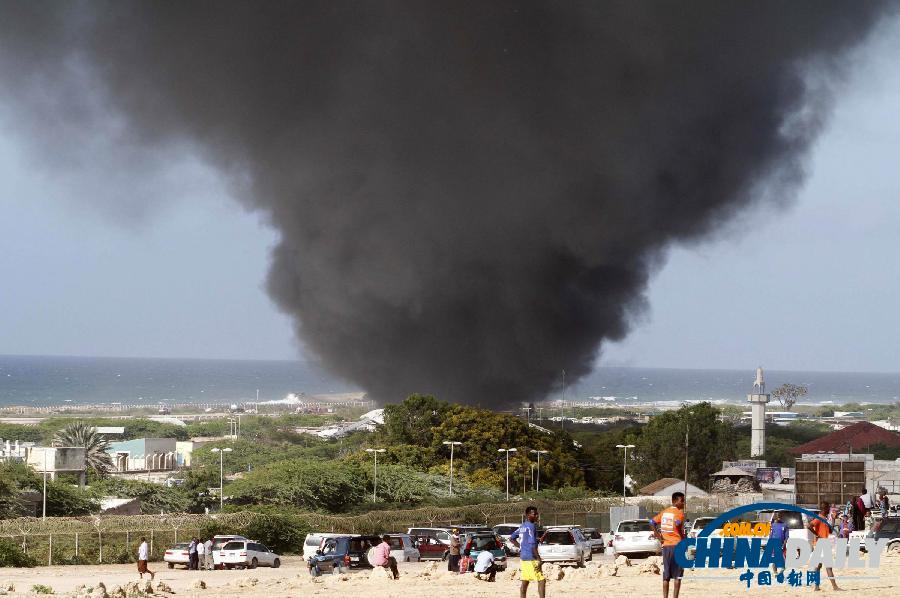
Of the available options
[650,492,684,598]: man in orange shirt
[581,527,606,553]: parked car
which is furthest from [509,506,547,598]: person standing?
[581,527,606,553]: parked car

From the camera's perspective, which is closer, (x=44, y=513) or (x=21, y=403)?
(x=44, y=513)

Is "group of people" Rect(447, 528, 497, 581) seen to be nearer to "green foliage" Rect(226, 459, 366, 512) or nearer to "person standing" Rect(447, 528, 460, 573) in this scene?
"person standing" Rect(447, 528, 460, 573)

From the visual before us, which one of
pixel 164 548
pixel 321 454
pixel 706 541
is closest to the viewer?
pixel 706 541

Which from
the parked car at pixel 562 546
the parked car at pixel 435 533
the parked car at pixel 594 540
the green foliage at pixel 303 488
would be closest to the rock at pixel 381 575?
the parked car at pixel 562 546

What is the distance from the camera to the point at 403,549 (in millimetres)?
28031

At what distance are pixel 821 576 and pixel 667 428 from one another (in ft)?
154

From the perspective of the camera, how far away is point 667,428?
2495 inches

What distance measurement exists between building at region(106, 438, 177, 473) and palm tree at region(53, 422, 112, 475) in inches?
48.8

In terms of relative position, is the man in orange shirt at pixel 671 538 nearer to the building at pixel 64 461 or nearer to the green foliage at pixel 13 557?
the green foliage at pixel 13 557

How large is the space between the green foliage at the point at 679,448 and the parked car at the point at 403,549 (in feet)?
105

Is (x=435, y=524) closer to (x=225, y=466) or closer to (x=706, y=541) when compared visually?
(x=706, y=541)

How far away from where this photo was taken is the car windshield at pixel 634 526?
26.2 metres

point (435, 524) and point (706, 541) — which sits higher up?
point (706, 541)

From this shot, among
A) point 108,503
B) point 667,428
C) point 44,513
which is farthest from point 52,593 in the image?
point 667,428
